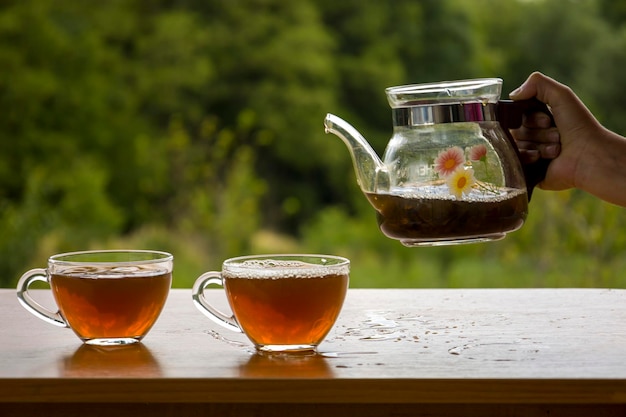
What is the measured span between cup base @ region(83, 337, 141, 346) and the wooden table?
2 cm

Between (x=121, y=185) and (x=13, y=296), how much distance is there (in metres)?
4.88

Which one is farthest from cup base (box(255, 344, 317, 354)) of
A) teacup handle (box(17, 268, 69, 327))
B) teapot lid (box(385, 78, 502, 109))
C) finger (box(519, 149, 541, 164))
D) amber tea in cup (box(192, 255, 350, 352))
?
finger (box(519, 149, 541, 164))

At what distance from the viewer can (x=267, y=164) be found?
21.1 ft

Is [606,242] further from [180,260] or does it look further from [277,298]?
[277,298]

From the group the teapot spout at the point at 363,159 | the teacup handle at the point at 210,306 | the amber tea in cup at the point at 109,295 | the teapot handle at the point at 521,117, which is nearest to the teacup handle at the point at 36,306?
the amber tea in cup at the point at 109,295

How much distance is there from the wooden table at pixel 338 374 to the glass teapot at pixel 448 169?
0.46 ft

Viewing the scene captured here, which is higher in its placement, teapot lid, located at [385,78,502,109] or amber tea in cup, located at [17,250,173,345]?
teapot lid, located at [385,78,502,109]

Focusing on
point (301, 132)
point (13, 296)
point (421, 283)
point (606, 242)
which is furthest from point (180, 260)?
point (13, 296)

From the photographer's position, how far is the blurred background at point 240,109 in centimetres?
519

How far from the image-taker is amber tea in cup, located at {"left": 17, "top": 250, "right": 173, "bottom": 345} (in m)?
1.08

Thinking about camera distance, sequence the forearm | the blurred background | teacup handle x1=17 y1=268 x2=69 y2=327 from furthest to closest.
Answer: the blurred background < the forearm < teacup handle x1=17 y1=268 x2=69 y2=327

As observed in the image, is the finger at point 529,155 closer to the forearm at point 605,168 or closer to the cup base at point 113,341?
the forearm at point 605,168

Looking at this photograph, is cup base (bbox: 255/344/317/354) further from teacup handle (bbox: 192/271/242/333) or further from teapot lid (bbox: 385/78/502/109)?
teapot lid (bbox: 385/78/502/109)

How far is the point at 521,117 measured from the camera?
4.39ft
